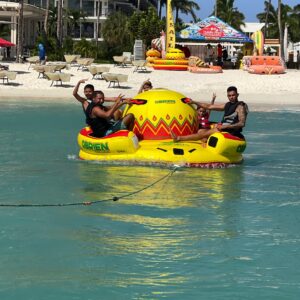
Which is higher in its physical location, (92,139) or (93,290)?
(92,139)

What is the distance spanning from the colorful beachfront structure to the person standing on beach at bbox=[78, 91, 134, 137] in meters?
31.3

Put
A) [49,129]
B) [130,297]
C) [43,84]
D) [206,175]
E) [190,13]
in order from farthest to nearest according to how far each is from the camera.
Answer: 1. [190,13]
2. [43,84]
3. [49,129]
4. [206,175]
5. [130,297]

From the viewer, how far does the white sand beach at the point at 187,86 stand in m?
27.6

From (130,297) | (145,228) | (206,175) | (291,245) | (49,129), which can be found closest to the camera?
(130,297)

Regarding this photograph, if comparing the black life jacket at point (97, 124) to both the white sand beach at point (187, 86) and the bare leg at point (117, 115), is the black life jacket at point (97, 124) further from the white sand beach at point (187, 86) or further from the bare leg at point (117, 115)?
the white sand beach at point (187, 86)

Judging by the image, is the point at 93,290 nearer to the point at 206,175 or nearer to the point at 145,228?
the point at 145,228

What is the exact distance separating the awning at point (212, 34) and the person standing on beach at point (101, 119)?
27287 mm

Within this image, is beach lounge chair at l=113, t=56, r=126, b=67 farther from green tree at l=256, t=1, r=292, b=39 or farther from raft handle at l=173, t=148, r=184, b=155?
green tree at l=256, t=1, r=292, b=39

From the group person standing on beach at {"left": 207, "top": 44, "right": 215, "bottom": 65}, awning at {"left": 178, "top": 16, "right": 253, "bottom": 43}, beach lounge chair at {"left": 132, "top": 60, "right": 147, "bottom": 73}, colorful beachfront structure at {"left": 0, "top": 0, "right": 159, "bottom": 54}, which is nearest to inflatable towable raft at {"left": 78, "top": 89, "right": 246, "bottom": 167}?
beach lounge chair at {"left": 132, "top": 60, "right": 147, "bottom": 73}

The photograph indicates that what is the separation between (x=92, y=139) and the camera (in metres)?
11.3

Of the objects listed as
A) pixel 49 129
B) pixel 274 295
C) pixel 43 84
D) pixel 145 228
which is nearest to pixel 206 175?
pixel 145 228

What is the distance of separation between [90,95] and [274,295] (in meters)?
6.49

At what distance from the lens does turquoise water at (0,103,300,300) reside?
575cm

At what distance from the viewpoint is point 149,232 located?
7227 mm
